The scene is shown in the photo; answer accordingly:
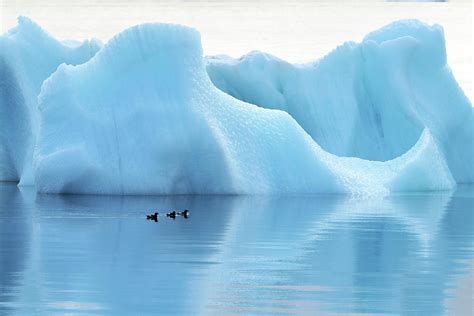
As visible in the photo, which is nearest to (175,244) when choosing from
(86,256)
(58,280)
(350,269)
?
(86,256)

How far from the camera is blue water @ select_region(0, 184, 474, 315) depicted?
684 cm

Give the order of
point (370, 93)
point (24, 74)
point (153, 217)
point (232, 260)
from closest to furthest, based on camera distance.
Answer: point (232, 260) < point (153, 217) < point (24, 74) < point (370, 93)

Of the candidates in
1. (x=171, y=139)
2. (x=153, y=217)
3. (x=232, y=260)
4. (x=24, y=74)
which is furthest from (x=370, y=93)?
(x=232, y=260)

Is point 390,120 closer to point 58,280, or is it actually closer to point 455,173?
point 455,173

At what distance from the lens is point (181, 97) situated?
18250 millimetres

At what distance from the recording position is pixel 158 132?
58.4ft

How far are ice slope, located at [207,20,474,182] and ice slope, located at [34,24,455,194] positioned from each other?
5.17 meters

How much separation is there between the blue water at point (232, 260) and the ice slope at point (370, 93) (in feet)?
28.5

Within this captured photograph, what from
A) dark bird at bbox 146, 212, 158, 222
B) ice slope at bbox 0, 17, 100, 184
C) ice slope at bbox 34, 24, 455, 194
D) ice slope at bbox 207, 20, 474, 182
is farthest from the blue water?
ice slope at bbox 207, 20, 474, 182

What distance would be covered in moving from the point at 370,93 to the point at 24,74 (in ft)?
22.7

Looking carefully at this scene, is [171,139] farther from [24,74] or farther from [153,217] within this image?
[24,74]

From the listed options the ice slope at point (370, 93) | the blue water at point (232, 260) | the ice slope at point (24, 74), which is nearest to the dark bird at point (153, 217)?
the blue water at point (232, 260)

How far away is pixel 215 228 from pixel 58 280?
15.5 feet

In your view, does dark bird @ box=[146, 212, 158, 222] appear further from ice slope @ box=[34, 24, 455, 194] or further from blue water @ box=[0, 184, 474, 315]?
ice slope @ box=[34, 24, 455, 194]
